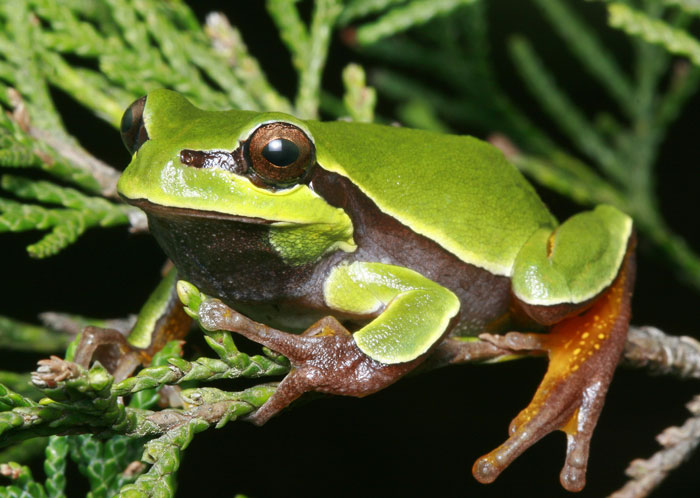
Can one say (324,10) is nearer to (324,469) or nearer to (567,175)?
(567,175)

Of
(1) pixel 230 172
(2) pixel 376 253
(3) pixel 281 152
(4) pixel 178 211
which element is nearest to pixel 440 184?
(2) pixel 376 253

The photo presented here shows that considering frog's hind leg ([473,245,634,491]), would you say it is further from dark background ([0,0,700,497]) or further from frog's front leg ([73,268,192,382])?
frog's front leg ([73,268,192,382])

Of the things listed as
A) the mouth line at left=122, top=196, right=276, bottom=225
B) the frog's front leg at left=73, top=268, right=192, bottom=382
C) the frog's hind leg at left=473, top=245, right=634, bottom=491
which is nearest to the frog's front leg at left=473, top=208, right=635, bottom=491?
the frog's hind leg at left=473, top=245, right=634, bottom=491

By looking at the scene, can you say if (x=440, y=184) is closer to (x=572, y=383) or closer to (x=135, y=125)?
(x=572, y=383)

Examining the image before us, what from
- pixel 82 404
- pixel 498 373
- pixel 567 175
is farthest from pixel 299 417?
pixel 82 404

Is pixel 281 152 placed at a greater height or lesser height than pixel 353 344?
greater

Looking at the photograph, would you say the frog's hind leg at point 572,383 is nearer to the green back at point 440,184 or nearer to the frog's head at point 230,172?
the green back at point 440,184

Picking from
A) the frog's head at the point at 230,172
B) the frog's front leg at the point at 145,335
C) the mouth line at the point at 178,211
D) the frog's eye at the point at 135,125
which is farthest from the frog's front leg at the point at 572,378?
the frog's eye at the point at 135,125
